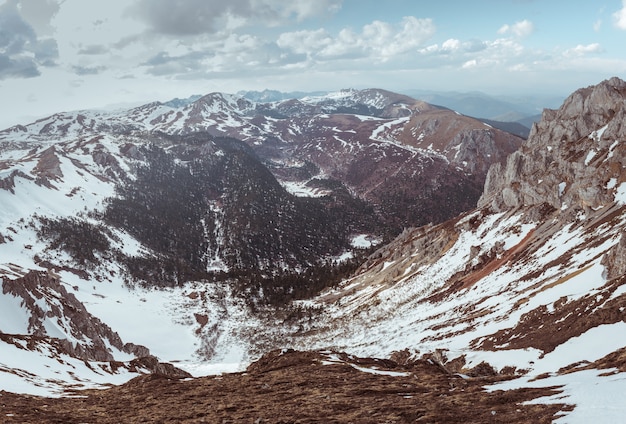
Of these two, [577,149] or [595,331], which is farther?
[577,149]

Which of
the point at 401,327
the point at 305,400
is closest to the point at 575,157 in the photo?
the point at 401,327

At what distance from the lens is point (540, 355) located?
1351 inches

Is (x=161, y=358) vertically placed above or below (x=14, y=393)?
below

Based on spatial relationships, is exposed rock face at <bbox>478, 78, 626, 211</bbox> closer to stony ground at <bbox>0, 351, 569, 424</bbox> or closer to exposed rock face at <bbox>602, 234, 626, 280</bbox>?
exposed rock face at <bbox>602, 234, 626, 280</bbox>

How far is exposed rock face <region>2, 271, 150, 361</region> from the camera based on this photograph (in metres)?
74.3

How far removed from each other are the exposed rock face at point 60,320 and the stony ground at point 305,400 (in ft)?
128

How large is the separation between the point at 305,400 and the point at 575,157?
116211 millimetres

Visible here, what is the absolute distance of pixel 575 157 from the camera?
11125 cm

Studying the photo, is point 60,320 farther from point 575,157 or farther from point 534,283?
point 575,157

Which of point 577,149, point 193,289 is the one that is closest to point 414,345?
point 577,149

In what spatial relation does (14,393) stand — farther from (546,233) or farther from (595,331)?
(546,233)

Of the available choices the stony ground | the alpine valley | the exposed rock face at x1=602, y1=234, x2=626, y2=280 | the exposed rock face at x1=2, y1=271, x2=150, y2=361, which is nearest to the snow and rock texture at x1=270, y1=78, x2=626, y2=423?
the exposed rock face at x1=602, y1=234, x2=626, y2=280

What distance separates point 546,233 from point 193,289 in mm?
147768

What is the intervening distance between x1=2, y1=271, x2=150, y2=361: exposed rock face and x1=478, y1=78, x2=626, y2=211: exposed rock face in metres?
103
